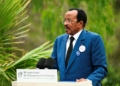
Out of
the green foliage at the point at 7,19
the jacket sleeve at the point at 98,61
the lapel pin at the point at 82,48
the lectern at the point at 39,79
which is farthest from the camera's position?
the green foliage at the point at 7,19

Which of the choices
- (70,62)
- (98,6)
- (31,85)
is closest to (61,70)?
(70,62)

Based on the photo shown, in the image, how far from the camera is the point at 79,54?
7410 mm

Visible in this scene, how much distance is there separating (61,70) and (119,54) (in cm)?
2226

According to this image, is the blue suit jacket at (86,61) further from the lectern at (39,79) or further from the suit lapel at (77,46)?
the lectern at (39,79)

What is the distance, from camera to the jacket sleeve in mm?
7285

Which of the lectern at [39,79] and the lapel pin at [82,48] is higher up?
the lapel pin at [82,48]

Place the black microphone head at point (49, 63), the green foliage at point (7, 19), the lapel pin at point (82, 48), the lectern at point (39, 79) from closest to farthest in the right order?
the lectern at point (39, 79) → the black microphone head at point (49, 63) → the lapel pin at point (82, 48) → the green foliage at point (7, 19)

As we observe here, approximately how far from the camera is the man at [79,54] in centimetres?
735

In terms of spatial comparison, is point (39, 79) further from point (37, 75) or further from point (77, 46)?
point (77, 46)

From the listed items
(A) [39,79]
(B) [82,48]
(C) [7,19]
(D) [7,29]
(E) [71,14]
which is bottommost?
(A) [39,79]

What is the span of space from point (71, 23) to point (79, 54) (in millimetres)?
355

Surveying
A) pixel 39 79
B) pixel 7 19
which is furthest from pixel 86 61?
pixel 7 19

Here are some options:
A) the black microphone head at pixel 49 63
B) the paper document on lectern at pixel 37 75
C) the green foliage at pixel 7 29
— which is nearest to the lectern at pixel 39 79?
the paper document on lectern at pixel 37 75

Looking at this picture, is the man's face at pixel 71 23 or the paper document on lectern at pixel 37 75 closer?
the paper document on lectern at pixel 37 75
